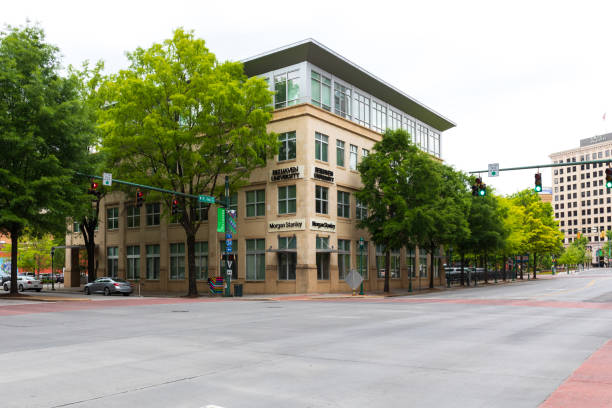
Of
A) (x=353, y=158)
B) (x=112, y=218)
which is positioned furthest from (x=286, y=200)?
(x=112, y=218)

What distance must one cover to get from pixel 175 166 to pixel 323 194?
1161 cm

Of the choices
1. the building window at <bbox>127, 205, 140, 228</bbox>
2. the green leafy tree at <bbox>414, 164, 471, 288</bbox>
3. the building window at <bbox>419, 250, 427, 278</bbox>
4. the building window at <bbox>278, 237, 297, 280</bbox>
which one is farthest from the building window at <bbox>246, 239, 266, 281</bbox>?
the building window at <bbox>419, 250, 427, 278</bbox>

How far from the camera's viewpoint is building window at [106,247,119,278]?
56.1 meters

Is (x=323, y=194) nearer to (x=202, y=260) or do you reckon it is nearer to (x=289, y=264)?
(x=289, y=264)

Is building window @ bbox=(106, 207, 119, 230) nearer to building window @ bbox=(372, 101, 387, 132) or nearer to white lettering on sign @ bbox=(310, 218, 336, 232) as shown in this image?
white lettering on sign @ bbox=(310, 218, 336, 232)

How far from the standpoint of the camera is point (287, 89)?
4425 cm

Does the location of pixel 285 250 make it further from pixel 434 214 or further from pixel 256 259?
pixel 434 214

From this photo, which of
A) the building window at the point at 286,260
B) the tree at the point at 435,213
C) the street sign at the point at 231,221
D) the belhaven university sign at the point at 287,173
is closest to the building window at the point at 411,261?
the tree at the point at 435,213

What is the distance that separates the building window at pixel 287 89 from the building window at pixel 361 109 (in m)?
7.27

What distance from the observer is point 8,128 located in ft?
113

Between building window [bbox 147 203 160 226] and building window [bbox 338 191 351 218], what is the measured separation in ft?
58.1

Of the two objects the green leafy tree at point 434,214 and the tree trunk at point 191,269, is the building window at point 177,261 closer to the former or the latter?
the tree trunk at point 191,269

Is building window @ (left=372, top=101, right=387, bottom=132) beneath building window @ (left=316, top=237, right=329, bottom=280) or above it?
above

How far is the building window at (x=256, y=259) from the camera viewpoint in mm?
43719
